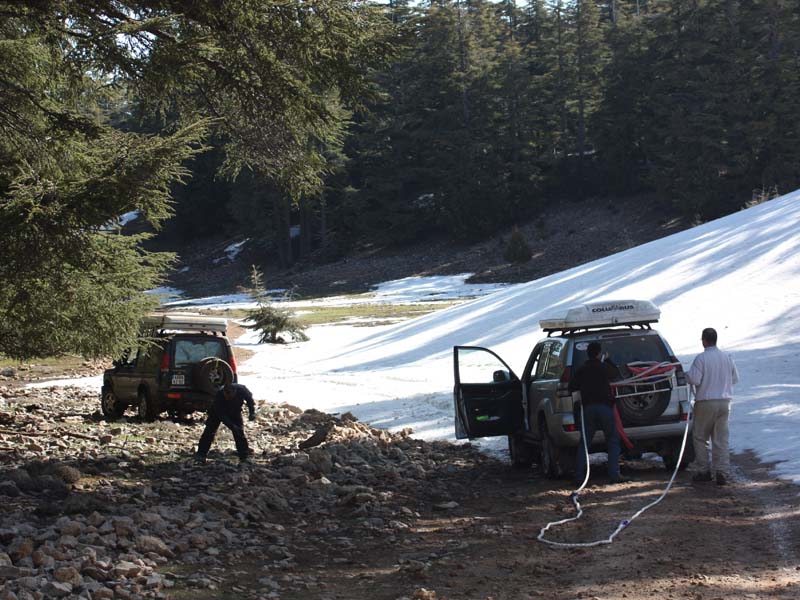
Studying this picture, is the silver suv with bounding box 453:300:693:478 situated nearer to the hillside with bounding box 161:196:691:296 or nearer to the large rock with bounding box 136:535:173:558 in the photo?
the large rock with bounding box 136:535:173:558

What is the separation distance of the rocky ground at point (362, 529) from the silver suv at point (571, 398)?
42 cm

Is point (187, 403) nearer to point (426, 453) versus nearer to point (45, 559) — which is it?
point (426, 453)

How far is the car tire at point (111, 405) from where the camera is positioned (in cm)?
1911

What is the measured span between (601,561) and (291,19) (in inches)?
246

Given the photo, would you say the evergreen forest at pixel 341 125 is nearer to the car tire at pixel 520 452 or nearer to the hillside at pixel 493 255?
the hillside at pixel 493 255

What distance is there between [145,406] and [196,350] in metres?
1.51

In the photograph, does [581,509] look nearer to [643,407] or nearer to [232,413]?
[643,407]

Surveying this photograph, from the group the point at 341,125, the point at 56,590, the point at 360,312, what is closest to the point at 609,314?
the point at 341,125

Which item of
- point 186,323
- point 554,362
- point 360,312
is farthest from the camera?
point 360,312

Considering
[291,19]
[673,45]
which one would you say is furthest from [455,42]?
[291,19]

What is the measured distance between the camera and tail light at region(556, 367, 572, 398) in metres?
11.1

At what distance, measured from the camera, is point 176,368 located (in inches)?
692

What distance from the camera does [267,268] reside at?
83.3m

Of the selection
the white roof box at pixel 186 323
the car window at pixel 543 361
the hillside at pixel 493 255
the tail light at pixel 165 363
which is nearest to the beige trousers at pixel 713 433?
the car window at pixel 543 361
